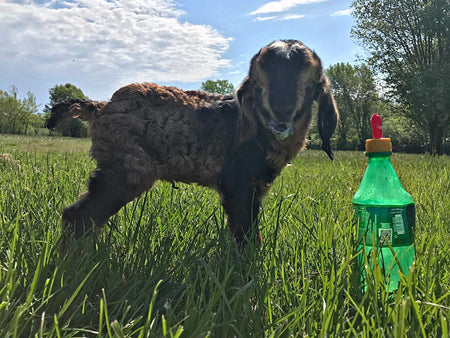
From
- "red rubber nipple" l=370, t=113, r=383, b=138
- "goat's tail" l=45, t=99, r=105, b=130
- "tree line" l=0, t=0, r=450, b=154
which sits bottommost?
"red rubber nipple" l=370, t=113, r=383, b=138

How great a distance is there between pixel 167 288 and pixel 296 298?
719 mm

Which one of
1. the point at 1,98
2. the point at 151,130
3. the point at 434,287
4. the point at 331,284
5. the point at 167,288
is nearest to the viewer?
the point at 331,284

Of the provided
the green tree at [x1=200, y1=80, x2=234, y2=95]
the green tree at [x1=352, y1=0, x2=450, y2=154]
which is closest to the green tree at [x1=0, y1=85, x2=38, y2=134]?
the green tree at [x1=200, y1=80, x2=234, y2=95]

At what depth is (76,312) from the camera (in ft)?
5.65

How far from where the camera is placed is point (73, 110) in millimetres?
3115

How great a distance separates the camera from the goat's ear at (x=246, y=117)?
2.99 m

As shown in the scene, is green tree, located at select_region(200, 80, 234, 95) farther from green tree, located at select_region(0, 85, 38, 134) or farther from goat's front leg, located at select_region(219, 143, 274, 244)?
goat's front leg, located at select_region(219, 143, 274, 244)

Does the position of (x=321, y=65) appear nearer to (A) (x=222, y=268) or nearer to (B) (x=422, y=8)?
(A) (x=222, y=268)

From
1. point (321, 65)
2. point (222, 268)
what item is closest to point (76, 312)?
point (222, 268)

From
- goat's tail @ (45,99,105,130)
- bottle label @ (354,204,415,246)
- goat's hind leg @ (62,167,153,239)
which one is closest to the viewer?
bottle label @ (354,204,415,246)

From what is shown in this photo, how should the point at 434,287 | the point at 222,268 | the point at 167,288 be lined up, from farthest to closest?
the point at 222,268
the point at 167,288
the point at 434,287

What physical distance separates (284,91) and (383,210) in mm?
1171

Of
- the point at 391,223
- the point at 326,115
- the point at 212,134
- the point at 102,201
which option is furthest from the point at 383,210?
the point at 102,201

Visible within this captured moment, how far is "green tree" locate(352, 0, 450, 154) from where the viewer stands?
79.6 feet
